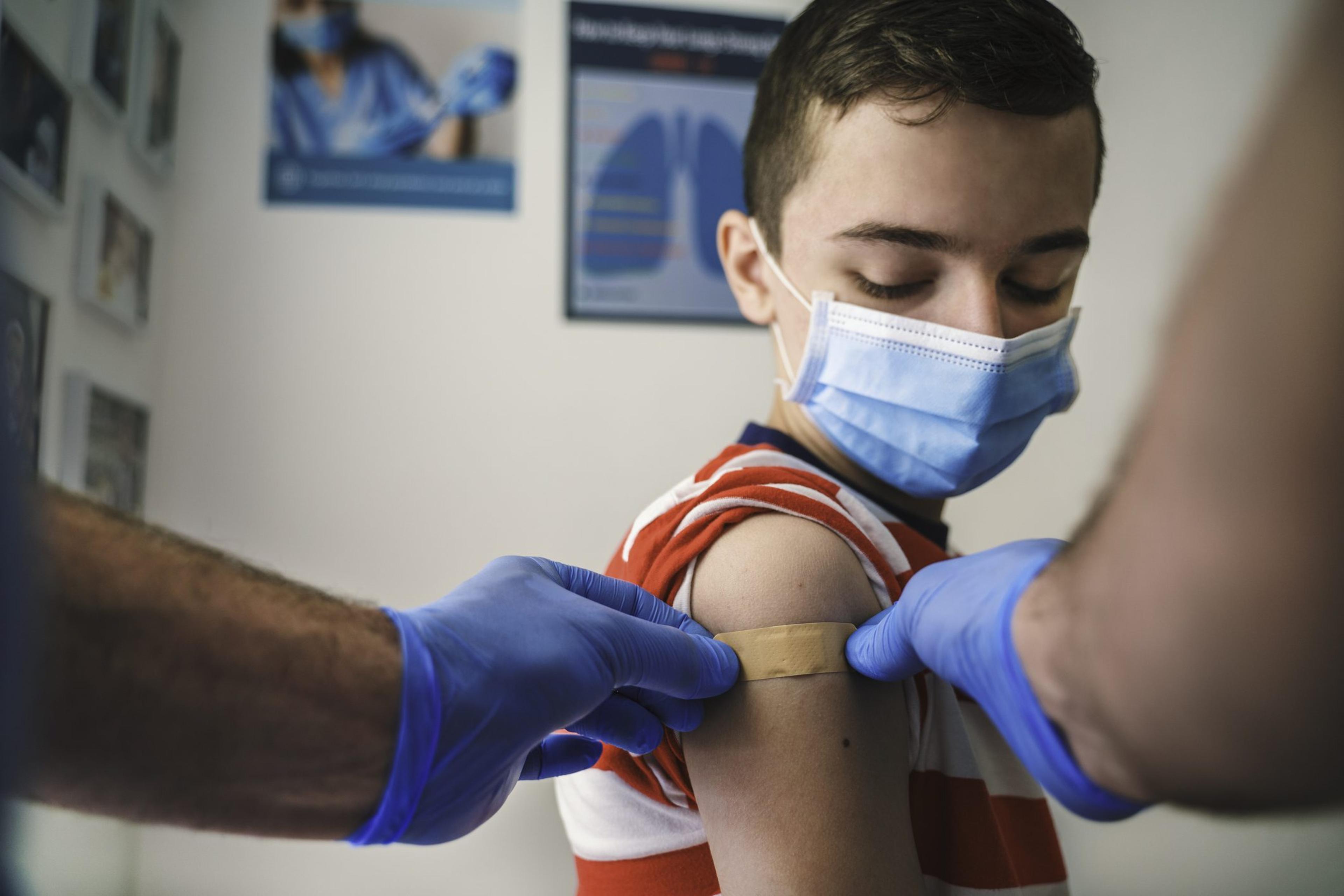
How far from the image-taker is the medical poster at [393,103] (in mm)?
2326

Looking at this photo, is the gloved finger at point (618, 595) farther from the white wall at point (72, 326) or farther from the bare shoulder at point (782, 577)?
the white wall at point (72, 326)

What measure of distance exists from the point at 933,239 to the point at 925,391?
146 millimetres

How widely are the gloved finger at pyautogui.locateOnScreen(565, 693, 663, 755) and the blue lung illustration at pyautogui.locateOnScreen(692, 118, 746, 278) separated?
184 centimetres

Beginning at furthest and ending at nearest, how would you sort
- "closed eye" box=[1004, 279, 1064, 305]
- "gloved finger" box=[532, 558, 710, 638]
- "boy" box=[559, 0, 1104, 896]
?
"closed eye" box=[1004, 279, 1064, 305] < "gloved finger" box=[532, 558, 710, 638] < "boy" box=[559, 0, 1104, 896]

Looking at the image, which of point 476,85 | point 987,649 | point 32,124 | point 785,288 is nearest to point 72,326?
point 32,124

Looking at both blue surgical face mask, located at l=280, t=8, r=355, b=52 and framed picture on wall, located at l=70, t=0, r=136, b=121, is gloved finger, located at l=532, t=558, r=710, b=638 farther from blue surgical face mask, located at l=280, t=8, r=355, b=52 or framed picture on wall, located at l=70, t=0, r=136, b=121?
blue surgical face mask, located at l=280, t=8, r=355, b=52

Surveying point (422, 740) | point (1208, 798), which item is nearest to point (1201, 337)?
point (1208, 798)

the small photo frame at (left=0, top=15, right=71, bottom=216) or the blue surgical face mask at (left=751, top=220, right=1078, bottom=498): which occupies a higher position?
the small photo frame at (left=0, top=15, right=71, bottom=216)

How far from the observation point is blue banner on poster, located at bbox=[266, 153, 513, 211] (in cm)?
230

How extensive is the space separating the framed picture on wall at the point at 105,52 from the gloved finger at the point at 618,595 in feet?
5.39

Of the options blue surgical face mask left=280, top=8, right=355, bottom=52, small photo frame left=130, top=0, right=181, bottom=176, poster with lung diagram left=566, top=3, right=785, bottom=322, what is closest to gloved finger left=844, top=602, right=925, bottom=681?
poster with lung diagram left=566, top=3, right=785, bottom=322

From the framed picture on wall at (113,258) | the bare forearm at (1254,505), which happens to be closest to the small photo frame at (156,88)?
the framed picture on wall at (113,258)

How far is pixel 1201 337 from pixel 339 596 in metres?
0.54

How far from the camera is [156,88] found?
2131 mm
